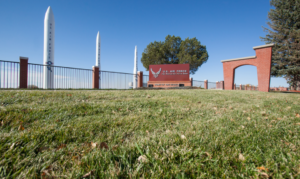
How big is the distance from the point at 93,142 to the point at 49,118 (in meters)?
1.31

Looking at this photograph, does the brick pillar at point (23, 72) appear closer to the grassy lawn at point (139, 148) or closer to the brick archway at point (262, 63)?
the grassy lawn at point (139, 148)

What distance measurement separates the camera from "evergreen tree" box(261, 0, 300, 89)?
1749 cm

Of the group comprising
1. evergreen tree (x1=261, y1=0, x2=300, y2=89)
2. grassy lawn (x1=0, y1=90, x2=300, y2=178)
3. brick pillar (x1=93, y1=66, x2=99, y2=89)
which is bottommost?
grassy lawn (x1=0, y1=90, x2=300, y2=178)

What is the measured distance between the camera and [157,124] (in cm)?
238

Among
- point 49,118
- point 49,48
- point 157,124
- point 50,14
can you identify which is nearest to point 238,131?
point 157,124

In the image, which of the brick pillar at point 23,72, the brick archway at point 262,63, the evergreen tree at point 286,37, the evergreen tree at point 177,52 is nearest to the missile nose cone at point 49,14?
Result: the brick pillar at point 23,72

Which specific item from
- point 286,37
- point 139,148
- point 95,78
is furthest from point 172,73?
point 286,37

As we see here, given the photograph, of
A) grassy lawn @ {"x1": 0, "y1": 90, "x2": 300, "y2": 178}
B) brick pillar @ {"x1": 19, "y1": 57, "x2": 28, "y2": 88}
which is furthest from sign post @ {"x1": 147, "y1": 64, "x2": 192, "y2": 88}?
grassy lawn @ {"x1": 0, "y1": 90, "x2": 300, "y2": 178}

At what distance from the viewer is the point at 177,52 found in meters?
33.5

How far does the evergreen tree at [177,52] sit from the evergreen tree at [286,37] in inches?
513

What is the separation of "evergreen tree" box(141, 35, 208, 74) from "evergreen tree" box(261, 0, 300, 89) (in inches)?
513

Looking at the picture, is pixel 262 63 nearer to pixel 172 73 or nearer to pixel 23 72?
pixel 172 73

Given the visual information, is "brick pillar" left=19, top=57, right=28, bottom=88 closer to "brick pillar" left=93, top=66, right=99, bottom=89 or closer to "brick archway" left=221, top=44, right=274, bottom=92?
"brick pillar" left=93, top=66, right=99, bottom=89

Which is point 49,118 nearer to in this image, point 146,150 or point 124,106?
point 124,106
